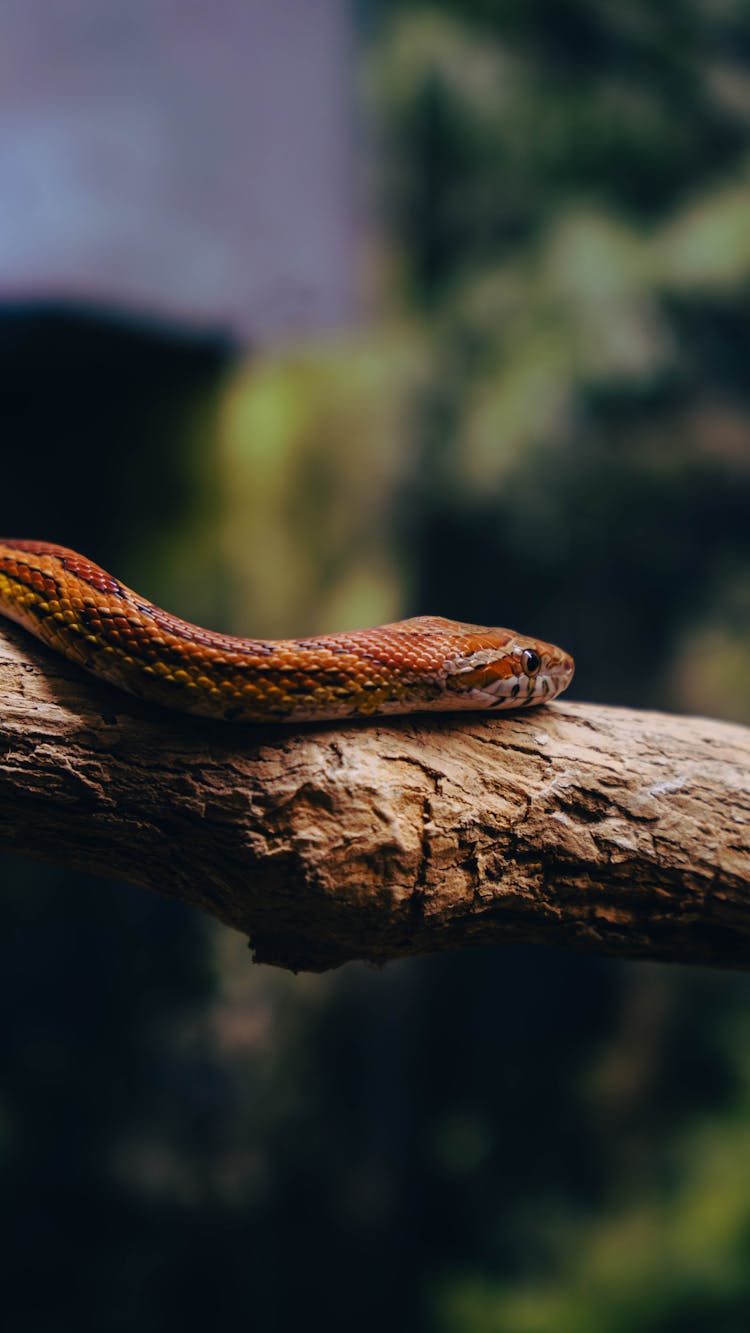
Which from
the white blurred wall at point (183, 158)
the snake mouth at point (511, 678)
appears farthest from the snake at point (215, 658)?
the white blurred wall at point (183, 158)

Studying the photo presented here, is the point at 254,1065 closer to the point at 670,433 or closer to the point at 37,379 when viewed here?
the point at 37,379

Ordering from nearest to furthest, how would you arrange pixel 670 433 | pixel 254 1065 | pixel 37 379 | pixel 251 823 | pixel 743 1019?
1. pixel 251 823
2. pixel 37 379
3. pixel 254 1065
4. pixel 743 1019
5. pixel 670 433

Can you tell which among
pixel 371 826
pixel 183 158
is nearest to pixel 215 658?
pixel 371 826

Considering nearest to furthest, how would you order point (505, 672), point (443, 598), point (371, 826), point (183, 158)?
1. point (371, 826)
2. point (505, 672)
3. point (183, 158)
4. point (443, 598)

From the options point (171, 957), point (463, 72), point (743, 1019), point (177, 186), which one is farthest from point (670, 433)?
point (171, 957)

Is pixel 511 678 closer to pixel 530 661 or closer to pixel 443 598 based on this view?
pixel 530 661

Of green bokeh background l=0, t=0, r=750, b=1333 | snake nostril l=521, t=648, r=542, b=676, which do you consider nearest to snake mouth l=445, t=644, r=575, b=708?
snake nostril l=521, t=648, r=542, b=676
